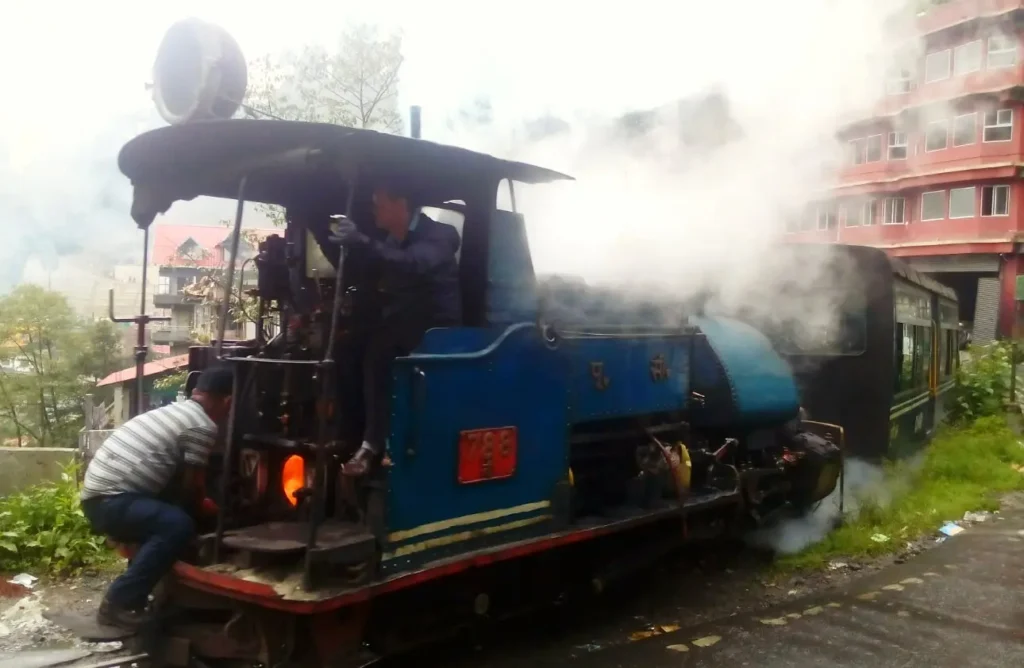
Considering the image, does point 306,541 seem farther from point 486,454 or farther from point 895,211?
point 895,211

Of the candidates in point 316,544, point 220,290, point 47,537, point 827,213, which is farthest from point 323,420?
point 827,213

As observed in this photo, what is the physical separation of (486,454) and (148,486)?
5.06 ft

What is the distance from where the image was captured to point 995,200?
25.0 metres

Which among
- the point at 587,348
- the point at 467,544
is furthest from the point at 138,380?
the point at 587,348

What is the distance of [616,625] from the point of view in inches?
210

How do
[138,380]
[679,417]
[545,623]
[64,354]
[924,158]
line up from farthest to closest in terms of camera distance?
[924,158] → [64,354] → [679,417] → [545,623] → [138,380]

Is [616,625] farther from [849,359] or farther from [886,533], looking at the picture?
[849,359]

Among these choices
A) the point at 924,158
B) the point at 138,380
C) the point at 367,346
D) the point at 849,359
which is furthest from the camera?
the point at 924,158

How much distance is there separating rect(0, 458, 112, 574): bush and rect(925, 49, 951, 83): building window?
10611mm

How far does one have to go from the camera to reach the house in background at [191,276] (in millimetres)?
11570

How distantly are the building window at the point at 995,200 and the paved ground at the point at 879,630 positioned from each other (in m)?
21.4

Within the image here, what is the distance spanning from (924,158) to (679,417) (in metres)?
23.2

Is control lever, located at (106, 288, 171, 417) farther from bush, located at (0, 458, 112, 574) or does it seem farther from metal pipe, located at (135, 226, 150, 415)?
bush, located at (0, 458, 112, 574)

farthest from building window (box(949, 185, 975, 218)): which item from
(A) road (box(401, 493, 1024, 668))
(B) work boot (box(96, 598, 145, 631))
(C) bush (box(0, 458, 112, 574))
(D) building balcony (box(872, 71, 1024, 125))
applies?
(B) work boot (box(96, 598, 145, 631))
